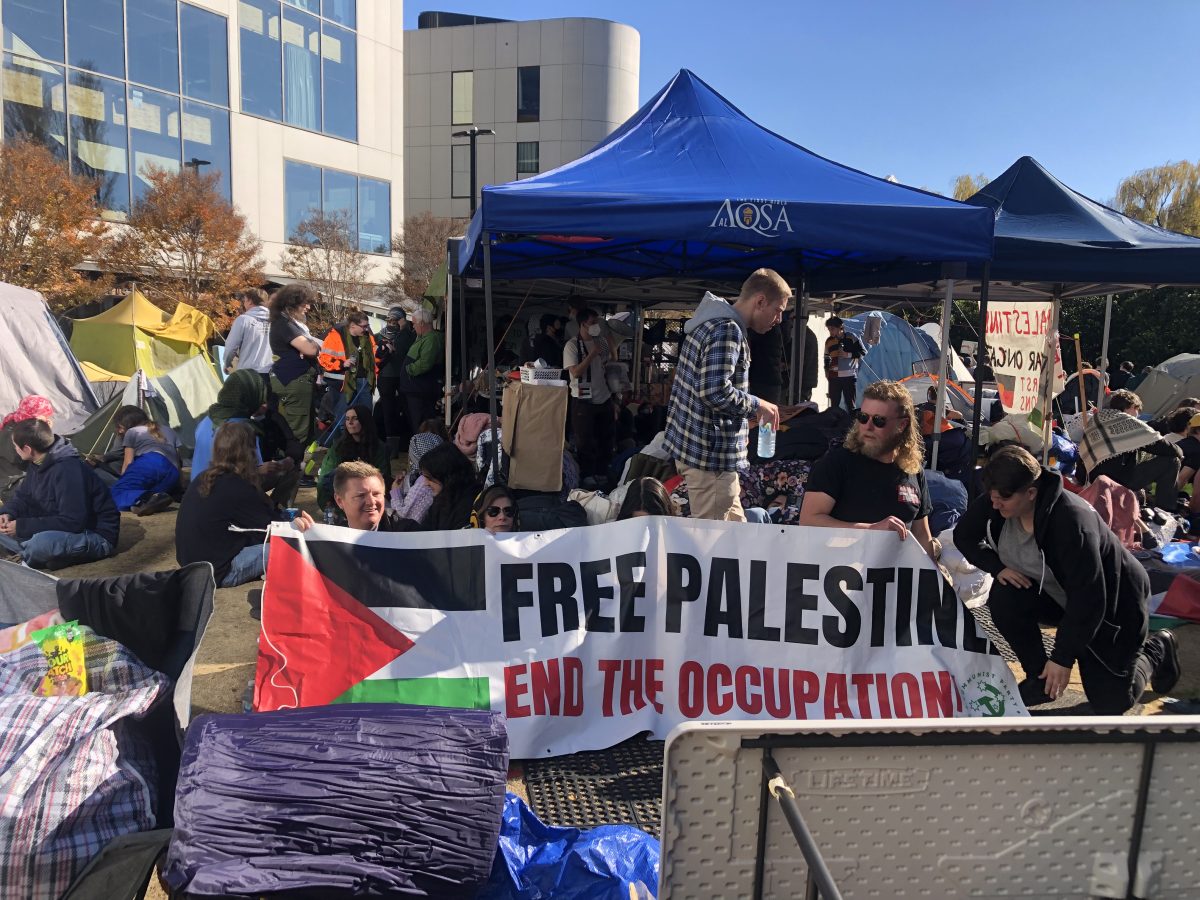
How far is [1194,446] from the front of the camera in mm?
7719

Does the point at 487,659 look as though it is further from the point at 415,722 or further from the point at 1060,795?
the point at 1060,795

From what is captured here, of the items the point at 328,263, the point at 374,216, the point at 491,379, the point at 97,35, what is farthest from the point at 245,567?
the point at 374,216

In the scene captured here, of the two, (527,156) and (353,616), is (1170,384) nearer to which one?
(353,616)

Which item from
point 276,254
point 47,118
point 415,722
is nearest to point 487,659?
point 415,722

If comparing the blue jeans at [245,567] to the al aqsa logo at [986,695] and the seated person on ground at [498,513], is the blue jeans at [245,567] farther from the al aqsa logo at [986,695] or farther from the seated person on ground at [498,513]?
the al aqsa logo at [986,695]

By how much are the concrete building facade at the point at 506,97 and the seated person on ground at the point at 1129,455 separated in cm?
4037

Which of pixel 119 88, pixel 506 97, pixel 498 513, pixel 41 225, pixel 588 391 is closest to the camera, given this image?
pixel 498 513

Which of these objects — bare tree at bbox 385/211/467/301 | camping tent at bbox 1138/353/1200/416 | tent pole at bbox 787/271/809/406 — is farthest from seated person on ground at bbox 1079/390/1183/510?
bare tree at bbox 385/211/467/301

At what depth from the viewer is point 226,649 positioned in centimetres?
462

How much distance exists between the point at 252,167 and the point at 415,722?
1092 inches

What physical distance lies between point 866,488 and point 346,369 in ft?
22.6

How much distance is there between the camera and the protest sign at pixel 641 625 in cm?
361

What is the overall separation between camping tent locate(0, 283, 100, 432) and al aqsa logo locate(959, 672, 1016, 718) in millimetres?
9833

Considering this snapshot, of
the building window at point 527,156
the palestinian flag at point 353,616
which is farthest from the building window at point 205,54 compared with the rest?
the palestinian flag at point 353,616
